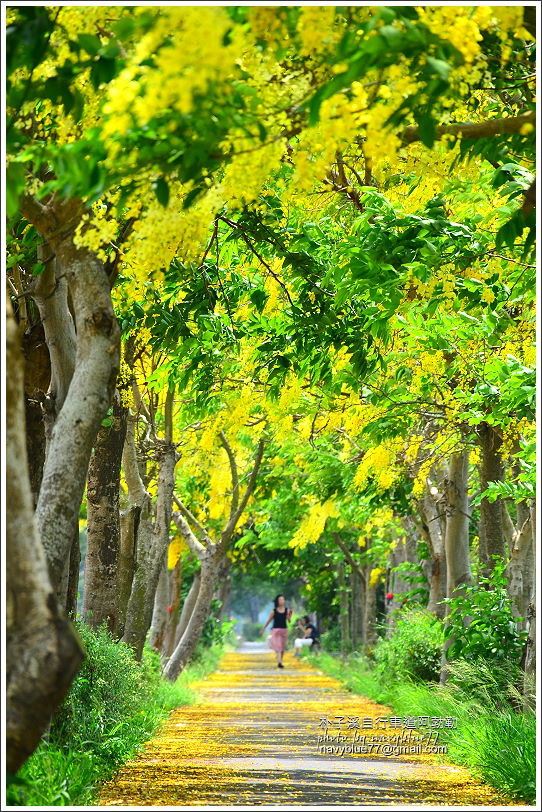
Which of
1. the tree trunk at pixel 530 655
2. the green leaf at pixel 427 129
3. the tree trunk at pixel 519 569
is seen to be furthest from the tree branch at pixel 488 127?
the tree trunk at pixel 519 569

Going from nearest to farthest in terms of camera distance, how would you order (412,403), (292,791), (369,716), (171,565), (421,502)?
(292,791), (412,403), (369,716), (421,502), (171,565)

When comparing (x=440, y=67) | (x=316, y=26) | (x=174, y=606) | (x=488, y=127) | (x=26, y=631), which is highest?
(x=488, y=127)

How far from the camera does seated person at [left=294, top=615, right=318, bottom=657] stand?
39.5 meters

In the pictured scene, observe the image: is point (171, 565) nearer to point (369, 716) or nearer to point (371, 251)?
point (369, 716)

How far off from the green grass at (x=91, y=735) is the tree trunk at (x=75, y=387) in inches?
46.5

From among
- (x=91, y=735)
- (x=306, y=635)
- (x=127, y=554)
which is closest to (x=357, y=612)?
(x=127, y=554)

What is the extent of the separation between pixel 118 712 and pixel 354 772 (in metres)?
2.15

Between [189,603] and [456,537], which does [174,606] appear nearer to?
[189,603]

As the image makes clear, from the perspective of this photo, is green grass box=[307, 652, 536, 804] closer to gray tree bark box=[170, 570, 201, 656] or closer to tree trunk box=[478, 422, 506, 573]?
tree trunk box=[478, 422, 506, 573]

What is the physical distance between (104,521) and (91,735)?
2.52 metres

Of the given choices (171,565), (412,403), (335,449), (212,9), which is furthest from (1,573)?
(171,565)

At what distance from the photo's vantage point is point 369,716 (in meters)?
14.2

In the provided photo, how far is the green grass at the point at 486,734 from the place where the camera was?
763cm

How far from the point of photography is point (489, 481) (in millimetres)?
11461
